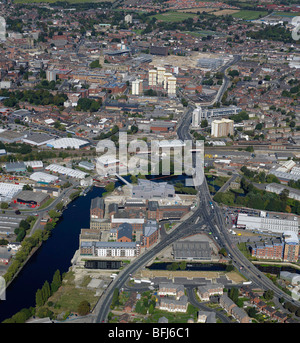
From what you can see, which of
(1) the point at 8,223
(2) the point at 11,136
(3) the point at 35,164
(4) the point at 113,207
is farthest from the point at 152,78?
(1) the point at 8,223

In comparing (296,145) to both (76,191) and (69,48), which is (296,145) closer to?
(76,191)

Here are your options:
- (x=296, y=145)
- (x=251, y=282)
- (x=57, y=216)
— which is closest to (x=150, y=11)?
(x=296, y=145)

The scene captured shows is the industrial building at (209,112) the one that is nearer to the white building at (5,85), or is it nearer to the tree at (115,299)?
the white building at (5,85)

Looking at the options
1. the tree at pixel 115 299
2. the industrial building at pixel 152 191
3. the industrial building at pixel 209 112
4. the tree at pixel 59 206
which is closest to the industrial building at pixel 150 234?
the industrial building at pixel 152 191

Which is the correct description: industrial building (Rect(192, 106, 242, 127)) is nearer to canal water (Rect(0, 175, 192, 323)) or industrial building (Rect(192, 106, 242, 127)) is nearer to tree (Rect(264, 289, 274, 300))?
canal water (Rect(0, 175, 192, 323))

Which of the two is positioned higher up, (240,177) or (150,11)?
(150,11)

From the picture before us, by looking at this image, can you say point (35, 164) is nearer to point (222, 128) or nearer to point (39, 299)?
point (222, 128)
